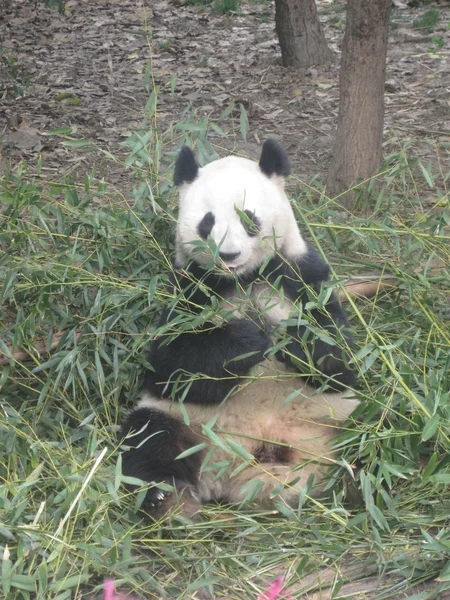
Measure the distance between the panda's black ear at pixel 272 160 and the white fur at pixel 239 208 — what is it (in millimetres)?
29

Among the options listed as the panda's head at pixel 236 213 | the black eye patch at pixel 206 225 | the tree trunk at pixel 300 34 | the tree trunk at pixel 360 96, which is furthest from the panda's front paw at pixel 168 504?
the tree trunk at pixel 300 34

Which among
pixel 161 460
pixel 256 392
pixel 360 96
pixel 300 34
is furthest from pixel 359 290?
pixel 300 34

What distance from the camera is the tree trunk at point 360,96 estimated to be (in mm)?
4859

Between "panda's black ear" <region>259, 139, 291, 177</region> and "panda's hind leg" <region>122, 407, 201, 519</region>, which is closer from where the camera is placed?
"panda's hind leg" <region>122, 407, 201, 519</region>

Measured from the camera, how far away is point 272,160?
331 cm

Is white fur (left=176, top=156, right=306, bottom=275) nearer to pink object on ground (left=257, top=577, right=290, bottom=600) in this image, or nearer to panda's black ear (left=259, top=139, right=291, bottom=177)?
panda's black ear (left=259, top=139, right=291, bottom=177)

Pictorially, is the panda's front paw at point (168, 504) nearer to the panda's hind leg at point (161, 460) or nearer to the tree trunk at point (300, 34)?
the panda's hind leg at point (161, 460)

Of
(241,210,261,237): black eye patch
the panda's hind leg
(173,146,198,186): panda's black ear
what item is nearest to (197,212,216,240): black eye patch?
(241,210,261,237): black eye patch

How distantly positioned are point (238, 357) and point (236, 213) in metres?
0.58

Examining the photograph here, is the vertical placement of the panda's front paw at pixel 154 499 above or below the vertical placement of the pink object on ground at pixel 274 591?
below

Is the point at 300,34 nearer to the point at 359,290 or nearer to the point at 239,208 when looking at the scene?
the point at 359,290

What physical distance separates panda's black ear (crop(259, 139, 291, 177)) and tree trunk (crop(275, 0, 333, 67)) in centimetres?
432

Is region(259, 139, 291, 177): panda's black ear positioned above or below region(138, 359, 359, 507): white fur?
above

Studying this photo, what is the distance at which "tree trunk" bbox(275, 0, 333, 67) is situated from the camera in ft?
23.4
